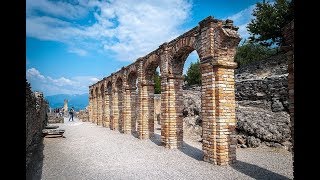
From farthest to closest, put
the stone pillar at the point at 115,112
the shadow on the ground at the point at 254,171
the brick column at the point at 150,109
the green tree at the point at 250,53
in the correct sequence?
the green tree at the point at 250,53 < the stone pillar at the point at 115,112 < the brick column at the point at 150,109 < the shadow on the ground at the point at 254,171

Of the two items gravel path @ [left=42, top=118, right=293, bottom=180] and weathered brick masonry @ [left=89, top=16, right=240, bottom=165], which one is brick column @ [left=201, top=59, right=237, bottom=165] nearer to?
weathered brick masonry @ [left=89, top=16, right=240, bottom=165]

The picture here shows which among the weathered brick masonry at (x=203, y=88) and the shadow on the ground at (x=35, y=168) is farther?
the weathered brick masonry at (x=203, y=88)

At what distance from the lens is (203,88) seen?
8.66 metres

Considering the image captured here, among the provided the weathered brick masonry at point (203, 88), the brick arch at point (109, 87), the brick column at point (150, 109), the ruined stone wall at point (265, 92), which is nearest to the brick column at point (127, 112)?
the weathered brick masonry at point (203, 88)

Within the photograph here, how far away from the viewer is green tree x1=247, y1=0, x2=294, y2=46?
86.3ft

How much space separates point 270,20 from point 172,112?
20.9 meters

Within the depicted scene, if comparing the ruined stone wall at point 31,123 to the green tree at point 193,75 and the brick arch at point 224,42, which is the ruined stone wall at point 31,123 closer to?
the brick arch at point 224,42

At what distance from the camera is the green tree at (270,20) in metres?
26.3

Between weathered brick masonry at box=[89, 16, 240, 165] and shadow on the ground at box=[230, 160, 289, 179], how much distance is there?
1.12 ft
